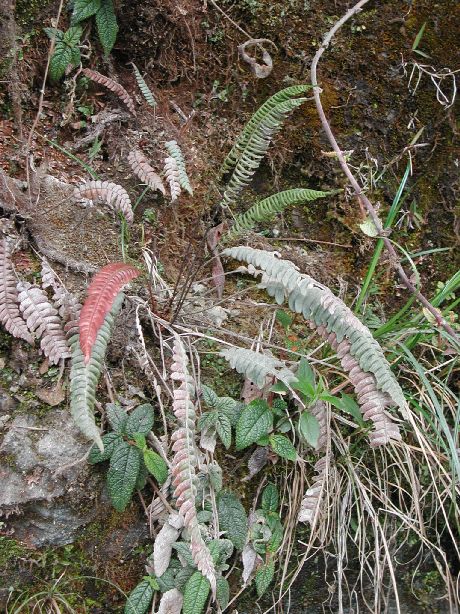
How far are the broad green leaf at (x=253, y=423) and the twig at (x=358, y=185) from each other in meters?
0.70

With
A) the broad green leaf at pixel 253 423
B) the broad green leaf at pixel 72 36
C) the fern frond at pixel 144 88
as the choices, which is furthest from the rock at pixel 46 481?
the broad green leaf at pixel 72 36

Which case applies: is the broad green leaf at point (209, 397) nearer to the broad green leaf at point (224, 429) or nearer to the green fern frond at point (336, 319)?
the broad green leaf at point (224, 429)

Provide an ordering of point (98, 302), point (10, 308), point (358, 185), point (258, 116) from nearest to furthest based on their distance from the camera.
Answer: point (98, 302) < point (10, 308) < point (258, 116) < point (358, 185)

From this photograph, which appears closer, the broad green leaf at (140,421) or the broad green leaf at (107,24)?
the broad green leaf at (140,421)

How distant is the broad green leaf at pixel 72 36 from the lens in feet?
7.68

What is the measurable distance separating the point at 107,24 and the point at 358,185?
1166 millimetres

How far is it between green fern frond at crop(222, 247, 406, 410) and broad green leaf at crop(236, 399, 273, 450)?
1.06 ft

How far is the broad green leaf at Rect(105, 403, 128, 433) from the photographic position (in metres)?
1.86

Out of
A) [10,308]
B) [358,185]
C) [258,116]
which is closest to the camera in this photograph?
[10,308]

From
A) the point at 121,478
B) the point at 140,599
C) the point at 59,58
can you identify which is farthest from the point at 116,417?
the point at 59,58

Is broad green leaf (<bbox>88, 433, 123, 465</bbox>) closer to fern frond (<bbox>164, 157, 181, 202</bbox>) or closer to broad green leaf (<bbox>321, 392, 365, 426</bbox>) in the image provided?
broad green leaf (<bbox>321, 392, 365, 426</bbox>)

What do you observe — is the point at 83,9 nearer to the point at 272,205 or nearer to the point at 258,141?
the point at 258,141

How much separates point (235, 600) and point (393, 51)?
2.26 m

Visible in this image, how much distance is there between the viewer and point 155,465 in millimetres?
1809
